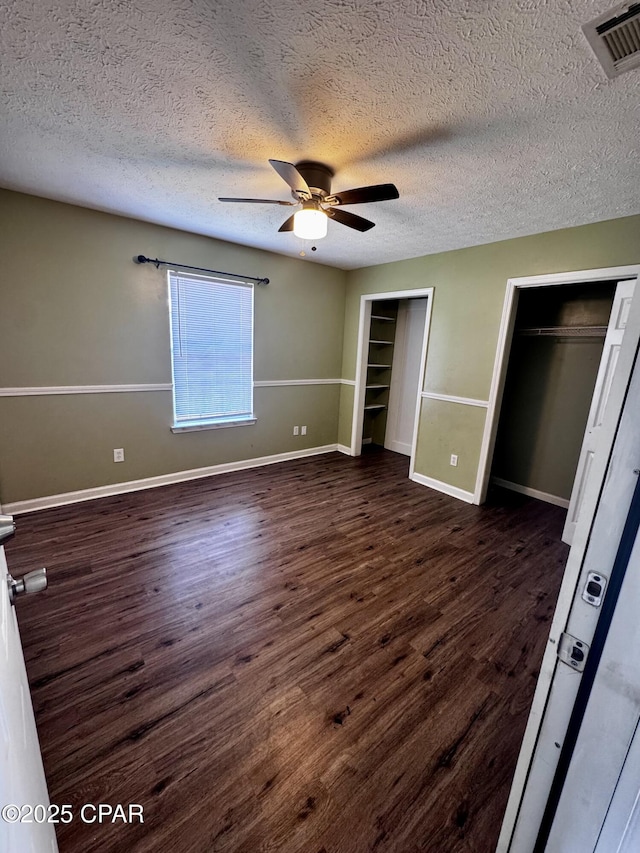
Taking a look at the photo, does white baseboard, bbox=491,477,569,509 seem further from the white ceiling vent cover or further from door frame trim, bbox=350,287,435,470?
the white ceiling vent cover

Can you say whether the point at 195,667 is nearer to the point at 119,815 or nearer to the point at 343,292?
the point at 119,815

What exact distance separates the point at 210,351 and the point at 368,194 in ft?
7.76

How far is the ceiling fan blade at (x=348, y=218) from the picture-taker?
207cm

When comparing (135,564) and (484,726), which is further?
(135,564)

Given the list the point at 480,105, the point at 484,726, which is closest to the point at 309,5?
the point at 480,105

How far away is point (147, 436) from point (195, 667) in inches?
92.3

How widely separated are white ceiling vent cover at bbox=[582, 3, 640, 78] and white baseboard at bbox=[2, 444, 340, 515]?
3851 mm

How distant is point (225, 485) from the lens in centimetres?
363

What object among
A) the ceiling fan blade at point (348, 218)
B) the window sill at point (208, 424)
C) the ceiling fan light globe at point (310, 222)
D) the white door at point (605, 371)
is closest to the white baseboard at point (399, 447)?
the window sill at point (208, 424)

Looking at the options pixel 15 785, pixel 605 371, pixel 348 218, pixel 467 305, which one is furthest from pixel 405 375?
pixel 15 785

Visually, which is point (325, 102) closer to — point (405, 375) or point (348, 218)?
point (348, 218)

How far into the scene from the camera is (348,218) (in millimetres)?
2125

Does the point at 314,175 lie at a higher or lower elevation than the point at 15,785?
higher

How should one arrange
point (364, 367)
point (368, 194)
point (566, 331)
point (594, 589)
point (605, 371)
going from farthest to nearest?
point (364, 367), point (566, 331), point (605, 371), point (368, 194), point (594, 589)
